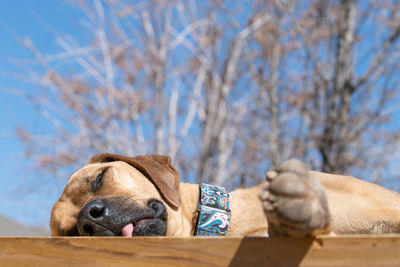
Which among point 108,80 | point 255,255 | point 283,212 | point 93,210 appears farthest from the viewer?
point 108,80

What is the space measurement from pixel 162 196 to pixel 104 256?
1.06m

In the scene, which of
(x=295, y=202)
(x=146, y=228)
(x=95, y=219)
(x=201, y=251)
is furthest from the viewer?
(x=146, y=228)

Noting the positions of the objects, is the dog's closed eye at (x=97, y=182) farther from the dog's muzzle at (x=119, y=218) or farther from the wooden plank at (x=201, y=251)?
the wooden plank at (x=201, y=251)

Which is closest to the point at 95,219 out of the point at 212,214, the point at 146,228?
the point at 146,228

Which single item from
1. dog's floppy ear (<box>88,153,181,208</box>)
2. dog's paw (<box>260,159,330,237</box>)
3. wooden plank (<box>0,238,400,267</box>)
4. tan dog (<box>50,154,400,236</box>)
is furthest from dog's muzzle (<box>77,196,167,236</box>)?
dog's paw (<box>260,159,330,237</box>)

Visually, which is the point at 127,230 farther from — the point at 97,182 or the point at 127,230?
the point at 97,182

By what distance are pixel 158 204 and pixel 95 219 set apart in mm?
413

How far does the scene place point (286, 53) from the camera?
8.47 metres

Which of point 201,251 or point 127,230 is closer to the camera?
point 201,251

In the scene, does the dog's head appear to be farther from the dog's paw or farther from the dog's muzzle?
the dog's paw

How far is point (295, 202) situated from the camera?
1.24 metres

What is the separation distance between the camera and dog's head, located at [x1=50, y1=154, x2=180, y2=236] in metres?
2.33

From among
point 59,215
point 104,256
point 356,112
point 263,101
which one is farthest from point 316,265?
point 263,101

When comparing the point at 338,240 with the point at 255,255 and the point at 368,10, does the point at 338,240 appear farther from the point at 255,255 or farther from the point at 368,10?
the point at 368,10
